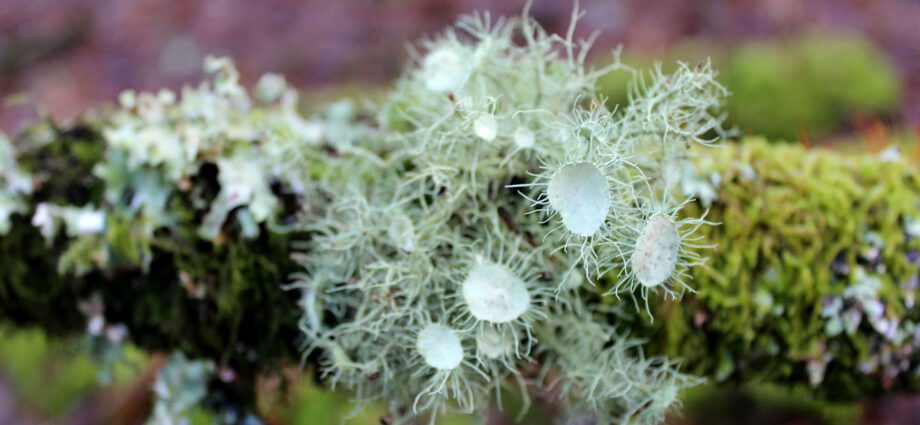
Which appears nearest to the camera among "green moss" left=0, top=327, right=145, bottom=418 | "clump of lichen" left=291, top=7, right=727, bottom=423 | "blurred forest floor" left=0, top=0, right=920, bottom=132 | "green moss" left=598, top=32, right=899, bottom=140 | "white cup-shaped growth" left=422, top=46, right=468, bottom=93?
"clump of lichen" left=291, top=7, right=727, bottom=423

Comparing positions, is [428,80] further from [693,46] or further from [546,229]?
[693,46]

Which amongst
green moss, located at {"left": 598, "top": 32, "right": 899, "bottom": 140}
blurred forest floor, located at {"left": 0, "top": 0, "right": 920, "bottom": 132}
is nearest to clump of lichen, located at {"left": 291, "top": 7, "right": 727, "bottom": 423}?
green moss, located at {"left": 598, "top": 32, "right": 899, "bottom": 140}

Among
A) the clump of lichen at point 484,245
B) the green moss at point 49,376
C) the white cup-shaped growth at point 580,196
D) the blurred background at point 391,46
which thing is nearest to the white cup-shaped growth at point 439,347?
the clump of lichen at point 484,245

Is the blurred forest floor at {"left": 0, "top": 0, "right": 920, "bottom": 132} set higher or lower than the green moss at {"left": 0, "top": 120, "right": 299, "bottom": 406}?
higher

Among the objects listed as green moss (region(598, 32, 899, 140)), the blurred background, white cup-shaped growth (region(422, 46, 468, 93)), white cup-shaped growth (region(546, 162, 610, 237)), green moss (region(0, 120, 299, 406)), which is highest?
the blurred background

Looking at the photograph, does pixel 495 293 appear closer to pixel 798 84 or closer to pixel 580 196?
pixel 580 196

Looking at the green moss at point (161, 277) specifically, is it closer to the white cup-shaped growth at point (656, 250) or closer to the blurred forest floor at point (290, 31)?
the white cup-shaped growth at point (656, 250)

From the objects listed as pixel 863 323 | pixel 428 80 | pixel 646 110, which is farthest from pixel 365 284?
pixel 863 323

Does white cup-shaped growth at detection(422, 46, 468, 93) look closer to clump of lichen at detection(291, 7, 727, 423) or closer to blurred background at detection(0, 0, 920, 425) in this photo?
clump of lichen at detection(291, 7, 727, 423)
